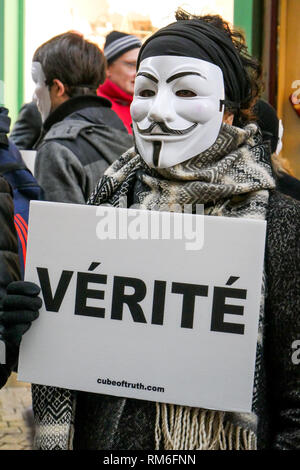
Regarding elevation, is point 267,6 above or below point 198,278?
above

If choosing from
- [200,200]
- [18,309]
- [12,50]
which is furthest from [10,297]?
[12,50]

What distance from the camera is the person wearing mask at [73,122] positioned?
11.2ft

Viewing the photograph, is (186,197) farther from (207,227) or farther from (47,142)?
(47,142)

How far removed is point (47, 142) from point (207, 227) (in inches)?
75.4

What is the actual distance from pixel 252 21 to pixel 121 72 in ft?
5.08

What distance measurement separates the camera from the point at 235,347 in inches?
68.2

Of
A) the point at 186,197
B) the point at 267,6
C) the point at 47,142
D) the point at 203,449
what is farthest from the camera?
the point at 267,6

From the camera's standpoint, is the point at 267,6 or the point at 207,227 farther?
the point at 267,6

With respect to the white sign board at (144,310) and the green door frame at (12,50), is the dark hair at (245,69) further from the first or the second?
the green door frame at (12,50)

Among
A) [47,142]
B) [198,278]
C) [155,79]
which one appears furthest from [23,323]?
[47,142]

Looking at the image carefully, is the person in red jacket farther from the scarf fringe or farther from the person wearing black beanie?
the scarf fringe

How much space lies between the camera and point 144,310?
5.87 feet

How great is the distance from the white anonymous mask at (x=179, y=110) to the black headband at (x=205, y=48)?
19mm

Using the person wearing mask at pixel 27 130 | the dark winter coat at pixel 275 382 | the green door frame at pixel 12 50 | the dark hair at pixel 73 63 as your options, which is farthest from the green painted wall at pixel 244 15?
the dark winter coat at pixel 275 382
